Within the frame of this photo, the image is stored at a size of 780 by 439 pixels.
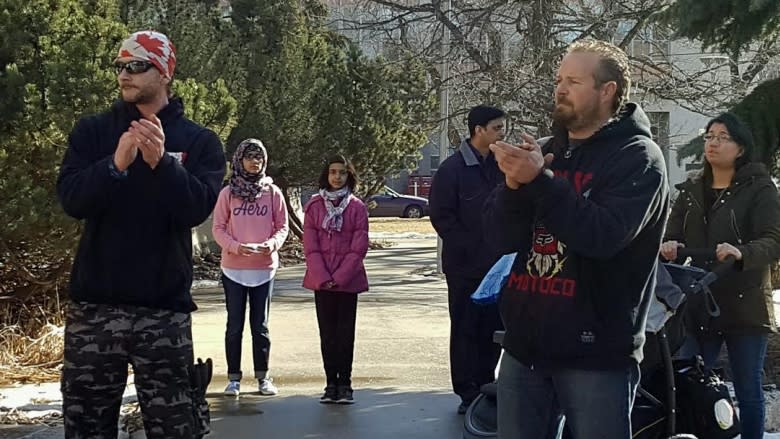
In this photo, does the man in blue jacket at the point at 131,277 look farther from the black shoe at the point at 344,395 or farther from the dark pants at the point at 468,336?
the black shoe at the point at 344,395

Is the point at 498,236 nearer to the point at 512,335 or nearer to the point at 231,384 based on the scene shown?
the point at 512,335

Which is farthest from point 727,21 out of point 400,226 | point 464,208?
point 400,226

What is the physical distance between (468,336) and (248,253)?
1743 mm

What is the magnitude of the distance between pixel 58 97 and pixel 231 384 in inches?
106

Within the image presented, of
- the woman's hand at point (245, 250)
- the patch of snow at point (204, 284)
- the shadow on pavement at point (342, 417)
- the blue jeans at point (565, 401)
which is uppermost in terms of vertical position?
the woman's hand at point (245, 250)

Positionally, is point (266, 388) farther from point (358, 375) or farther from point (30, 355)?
point (30, 355)

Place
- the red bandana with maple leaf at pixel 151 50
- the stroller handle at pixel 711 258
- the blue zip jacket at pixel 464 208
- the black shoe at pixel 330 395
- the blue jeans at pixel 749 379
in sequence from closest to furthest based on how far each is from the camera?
the red bandana with maple leaf at pixel 151 50 → the stroller handle at pixel 711 258 → the blue jeans at pixel 749 379 → the blue zip jacket at pixel 464 208 → the black shoe at pixel 330 395

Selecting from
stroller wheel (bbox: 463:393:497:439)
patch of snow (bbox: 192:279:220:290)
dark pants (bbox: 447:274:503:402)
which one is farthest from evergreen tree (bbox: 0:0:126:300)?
patch of snow (bbox: 192:279:220:290)

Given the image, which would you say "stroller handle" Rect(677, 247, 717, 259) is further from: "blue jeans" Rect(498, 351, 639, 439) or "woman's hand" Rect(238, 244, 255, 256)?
"woman's hand" Rect(238, 244, 255, 256)

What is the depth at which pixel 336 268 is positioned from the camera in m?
7.59

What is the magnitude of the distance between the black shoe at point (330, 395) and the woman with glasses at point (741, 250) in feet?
9.33

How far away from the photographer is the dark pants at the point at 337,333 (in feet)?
24.8

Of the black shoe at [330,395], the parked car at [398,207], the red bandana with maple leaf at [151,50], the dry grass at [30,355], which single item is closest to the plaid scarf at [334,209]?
the black shoe at [330,395]

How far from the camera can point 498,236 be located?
11.9 feet
